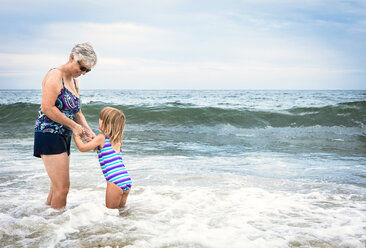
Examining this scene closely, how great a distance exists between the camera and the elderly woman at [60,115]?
337cm

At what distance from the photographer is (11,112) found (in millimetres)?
18656

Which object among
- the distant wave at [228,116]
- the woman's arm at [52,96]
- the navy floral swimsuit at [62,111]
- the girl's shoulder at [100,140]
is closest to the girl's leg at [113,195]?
the girl's shoulder at [100,140]

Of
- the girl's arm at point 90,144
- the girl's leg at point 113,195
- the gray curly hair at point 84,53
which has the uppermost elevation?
the gray curly hair at point 84,53

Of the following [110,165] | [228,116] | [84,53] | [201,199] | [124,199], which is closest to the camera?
[84,53]

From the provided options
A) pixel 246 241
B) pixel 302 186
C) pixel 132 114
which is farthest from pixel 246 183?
pixel 132 114

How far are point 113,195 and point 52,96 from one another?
4.28 feet

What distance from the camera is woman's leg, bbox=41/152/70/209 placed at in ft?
11.6

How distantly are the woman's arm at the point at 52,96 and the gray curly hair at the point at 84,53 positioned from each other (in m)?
0.28

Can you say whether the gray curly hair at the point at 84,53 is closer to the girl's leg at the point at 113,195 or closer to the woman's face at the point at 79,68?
the woman's face at the point at 79,68

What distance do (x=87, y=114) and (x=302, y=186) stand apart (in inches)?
596

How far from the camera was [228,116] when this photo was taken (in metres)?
17.7

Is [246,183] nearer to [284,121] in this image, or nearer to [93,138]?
[93,138]

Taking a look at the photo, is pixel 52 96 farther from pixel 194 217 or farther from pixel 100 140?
pixel 194 217

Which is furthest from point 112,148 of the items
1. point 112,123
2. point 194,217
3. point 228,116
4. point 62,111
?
point 228,116
